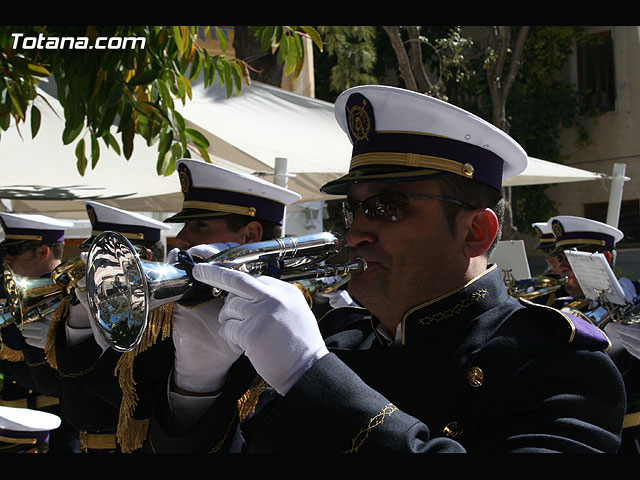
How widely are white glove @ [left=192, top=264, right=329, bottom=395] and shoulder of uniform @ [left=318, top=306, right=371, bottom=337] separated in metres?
0.70

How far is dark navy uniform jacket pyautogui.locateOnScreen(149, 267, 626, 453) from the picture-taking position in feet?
4.85

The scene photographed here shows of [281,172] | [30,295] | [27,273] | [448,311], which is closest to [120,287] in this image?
[448,311]

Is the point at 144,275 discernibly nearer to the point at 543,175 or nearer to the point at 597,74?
the point at 543,175

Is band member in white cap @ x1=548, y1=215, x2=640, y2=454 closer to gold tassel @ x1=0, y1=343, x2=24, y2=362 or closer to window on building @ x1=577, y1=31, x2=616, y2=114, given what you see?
gold tassel @ x1=0, y1=343, x2=24, y2=362

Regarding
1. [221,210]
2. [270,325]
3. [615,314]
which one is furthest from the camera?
[615,314]

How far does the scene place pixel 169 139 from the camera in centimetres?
386

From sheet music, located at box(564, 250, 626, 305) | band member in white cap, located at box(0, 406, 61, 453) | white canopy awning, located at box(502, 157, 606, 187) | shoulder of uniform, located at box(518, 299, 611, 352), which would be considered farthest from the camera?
white canopy awning, located at box(502, 157, 606, 187)

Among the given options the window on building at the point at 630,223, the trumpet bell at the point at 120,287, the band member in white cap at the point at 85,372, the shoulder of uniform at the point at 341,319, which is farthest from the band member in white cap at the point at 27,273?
the window on building at the point at 630,223

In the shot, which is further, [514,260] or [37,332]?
[514,260]

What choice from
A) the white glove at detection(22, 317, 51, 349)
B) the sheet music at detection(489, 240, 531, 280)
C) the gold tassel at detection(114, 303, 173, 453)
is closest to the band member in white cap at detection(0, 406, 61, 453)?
the white glove at detection(22, 317, 51, 349)

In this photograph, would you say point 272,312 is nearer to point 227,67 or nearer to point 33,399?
point 227,67

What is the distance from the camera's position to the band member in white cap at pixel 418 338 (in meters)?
1.51

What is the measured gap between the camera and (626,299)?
4.17 meters

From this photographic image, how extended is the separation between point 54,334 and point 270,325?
2398 millimetres
